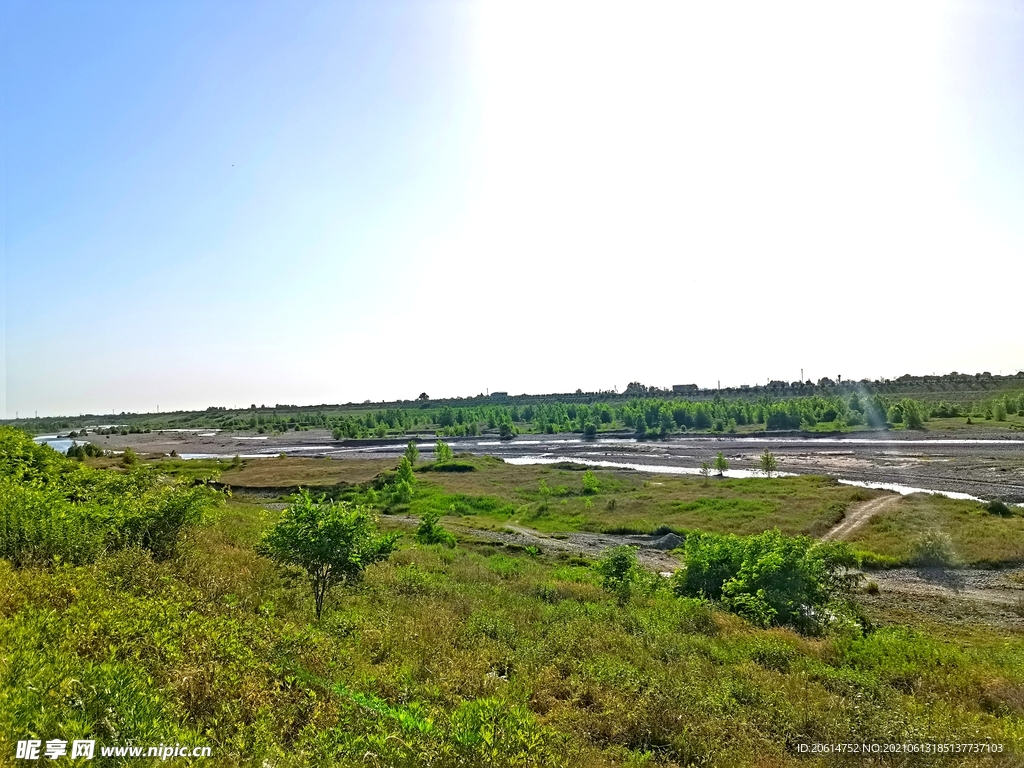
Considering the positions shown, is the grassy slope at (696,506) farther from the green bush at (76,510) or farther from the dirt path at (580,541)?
the green bush at (76,510)

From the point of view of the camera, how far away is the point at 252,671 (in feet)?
22.1

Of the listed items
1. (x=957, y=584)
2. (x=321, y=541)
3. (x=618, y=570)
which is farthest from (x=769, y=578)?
(x=957, y=584)

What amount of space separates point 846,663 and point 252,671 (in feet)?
43.3

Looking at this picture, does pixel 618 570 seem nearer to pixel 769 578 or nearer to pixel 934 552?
pixel 769 578

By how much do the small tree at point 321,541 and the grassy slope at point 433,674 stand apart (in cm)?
103

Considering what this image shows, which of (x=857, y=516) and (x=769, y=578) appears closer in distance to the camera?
(x=769, y=578)

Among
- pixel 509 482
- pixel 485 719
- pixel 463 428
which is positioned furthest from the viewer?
pixel 463 428

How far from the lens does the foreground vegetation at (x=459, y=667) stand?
534cm

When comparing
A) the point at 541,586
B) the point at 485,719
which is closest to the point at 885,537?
the point at 541,586

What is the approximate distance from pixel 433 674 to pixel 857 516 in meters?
46.7

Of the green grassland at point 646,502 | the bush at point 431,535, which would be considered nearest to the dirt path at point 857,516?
the green grassland at point 646,502

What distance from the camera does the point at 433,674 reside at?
31.5ft

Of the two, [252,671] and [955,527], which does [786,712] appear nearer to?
[252,671]

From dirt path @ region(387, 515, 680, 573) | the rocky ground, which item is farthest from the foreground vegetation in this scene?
the rocky ground
